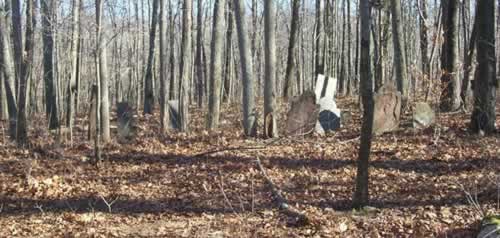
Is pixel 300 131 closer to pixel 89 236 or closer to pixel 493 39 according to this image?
pixel 493 39

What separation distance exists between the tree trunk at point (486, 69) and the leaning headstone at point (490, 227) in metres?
5.57

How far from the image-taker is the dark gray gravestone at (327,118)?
13.0 metres

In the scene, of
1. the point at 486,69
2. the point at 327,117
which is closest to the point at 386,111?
the point at 327,117

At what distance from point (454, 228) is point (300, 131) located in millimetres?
6315

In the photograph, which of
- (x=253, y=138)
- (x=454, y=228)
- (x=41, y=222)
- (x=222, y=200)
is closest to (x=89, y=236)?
(x=41, y=222)

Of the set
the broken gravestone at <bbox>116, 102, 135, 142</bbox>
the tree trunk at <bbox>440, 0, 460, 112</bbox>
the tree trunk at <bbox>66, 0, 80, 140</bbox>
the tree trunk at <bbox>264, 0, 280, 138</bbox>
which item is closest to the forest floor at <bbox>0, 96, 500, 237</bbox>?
the broken gravestone at <bbox>116, 102, 135, 142</bbox>

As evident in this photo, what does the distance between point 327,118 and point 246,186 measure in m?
5.17

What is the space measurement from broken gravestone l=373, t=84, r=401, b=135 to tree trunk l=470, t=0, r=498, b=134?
201 centimetres

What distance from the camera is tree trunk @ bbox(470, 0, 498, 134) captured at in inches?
424

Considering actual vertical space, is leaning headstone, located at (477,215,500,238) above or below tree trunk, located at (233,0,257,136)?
below

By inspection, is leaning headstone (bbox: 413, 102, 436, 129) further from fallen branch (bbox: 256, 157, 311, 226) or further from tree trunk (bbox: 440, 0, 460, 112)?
fallen branch (bbox: 256, 157, 311, 226)

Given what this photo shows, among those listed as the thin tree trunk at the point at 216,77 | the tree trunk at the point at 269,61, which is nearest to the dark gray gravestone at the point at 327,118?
the tree trunk at the point at 269,61

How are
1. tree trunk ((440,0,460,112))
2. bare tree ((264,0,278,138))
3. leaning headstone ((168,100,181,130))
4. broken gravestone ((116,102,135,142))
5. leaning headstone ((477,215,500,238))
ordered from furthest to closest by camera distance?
leaning headstone ((168,100,181,130)) < tree trunk ((440,0,460,112)) < broken gravestone ((116,102,135,142)) < bare tree ((264,0,278,138)) < leaning headstone ((477,215,500,238))

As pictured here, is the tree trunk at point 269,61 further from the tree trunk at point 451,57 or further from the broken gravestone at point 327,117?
the tree trunk at point 451,57
